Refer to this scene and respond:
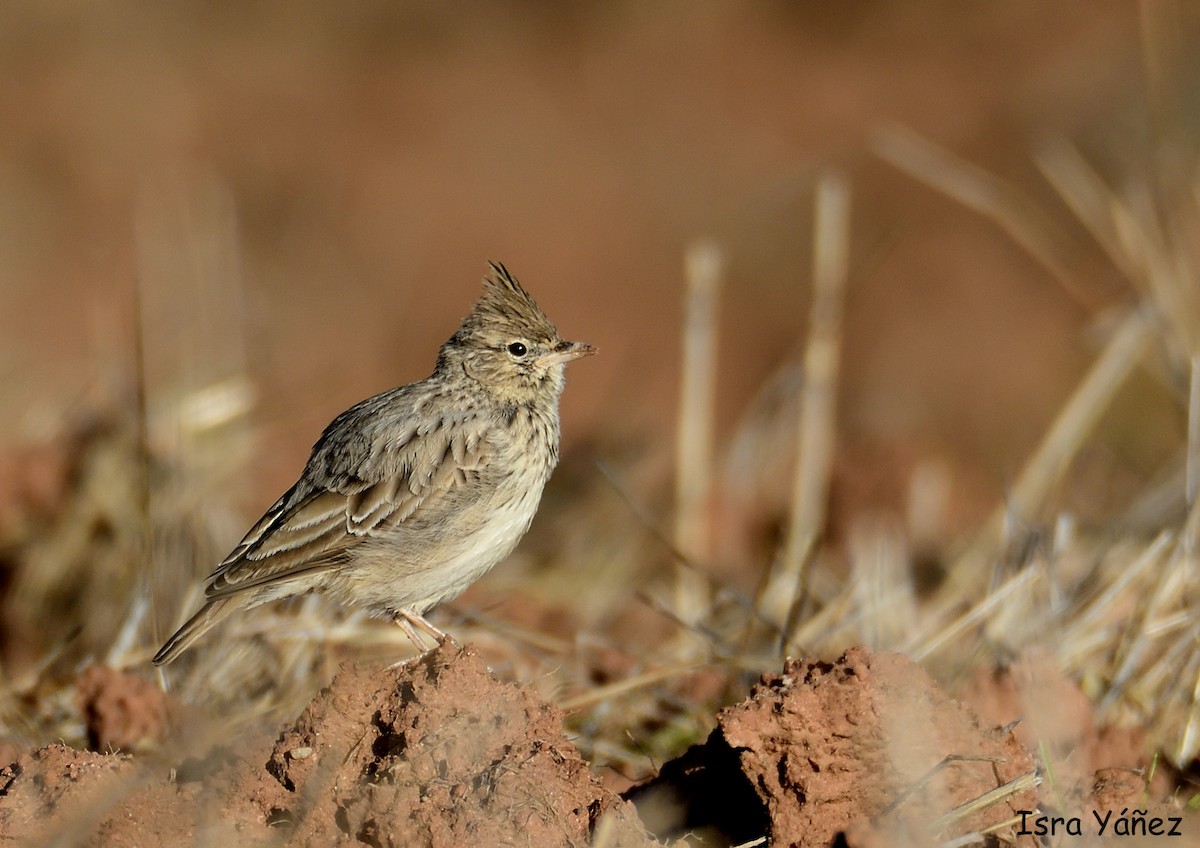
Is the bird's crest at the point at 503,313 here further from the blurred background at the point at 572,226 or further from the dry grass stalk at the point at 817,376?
the dry grass stalk at the point at 817,376

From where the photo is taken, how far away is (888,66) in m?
17.3

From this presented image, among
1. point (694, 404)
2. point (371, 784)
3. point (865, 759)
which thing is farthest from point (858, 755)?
point (694, 404)

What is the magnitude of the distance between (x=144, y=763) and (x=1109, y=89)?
1303 cm

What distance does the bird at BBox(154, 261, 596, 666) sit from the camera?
4.84 meters

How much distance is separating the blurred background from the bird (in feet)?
2.26

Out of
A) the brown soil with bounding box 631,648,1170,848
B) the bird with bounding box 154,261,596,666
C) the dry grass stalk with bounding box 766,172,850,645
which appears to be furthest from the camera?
the dry grass stalk with bounding box 766,172,850,645

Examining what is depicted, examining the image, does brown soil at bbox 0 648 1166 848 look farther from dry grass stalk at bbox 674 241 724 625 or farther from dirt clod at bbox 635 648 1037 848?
dry grass stalk at bbox 674 241 724 625

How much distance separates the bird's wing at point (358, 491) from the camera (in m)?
4.84

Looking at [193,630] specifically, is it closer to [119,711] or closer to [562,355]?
[119,711]

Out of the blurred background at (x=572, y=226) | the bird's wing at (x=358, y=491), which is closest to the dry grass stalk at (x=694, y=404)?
the blurred background at (x=572, y=226)

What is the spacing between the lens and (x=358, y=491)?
4969mm

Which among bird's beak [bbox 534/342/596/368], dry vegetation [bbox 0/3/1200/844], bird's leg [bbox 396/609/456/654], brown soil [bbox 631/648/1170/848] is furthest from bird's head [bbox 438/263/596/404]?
brown soil [bbox 631/648/1170/848]

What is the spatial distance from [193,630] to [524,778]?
5.34ft

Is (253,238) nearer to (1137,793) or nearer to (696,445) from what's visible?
(696,445)
